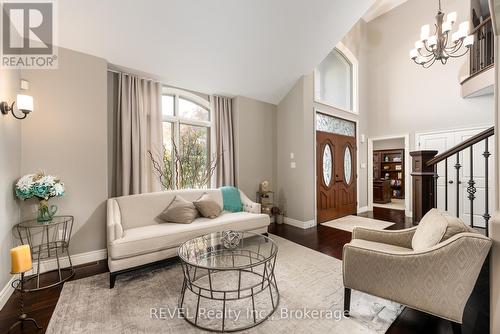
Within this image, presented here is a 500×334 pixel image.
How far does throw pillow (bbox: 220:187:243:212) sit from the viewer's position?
3.77 m

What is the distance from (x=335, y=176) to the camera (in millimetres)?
5109

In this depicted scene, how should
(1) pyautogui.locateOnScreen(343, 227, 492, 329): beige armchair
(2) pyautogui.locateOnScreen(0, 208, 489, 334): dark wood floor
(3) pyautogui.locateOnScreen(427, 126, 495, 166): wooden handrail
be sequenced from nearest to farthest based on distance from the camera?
(1) pyautogui.locateOnScreen(343, 227, 492, 329): beige armchair → (2) pyautogui.locateOnScreen(0, 208, 489, 334): dark wood floor → (3) pyautogui.locateOnScreen(427, 126, 495, 166): wooden handrail

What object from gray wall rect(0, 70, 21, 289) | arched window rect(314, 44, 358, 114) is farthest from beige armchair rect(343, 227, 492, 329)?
arched window rect(314, 44, 358, 114)

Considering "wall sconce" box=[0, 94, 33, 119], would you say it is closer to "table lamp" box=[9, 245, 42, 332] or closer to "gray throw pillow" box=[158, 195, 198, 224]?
"table lamp" box=[9, 245, 42, 332]

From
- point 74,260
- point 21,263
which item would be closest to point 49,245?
point 74,260

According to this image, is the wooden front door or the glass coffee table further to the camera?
the wooden front door

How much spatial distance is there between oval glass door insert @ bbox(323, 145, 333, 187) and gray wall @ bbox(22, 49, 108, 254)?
406 cm

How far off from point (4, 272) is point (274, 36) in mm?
4244

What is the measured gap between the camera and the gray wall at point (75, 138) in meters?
2.52

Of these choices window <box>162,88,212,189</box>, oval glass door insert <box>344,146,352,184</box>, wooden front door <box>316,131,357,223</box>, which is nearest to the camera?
window <box>162,88,212,189</box>

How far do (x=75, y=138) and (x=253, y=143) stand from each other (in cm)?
290

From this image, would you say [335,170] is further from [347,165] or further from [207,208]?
[207,208]

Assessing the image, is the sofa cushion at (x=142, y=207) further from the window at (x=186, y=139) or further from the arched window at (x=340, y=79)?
the arched window at (x=340, y=79)

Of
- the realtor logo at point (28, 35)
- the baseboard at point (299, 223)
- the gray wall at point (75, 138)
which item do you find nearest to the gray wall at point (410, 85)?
the baseboard at point (299, 223)
